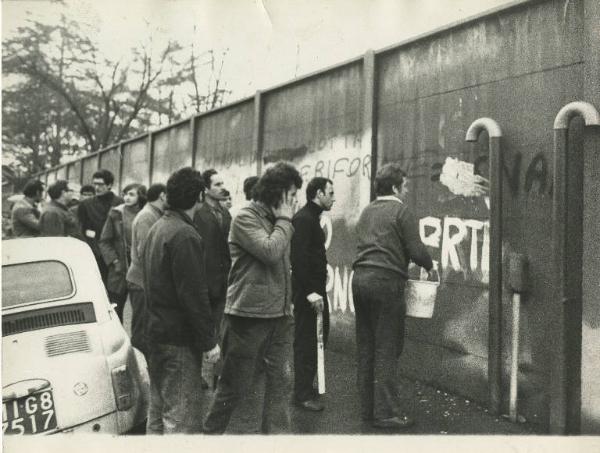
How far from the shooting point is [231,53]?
19.1 ft

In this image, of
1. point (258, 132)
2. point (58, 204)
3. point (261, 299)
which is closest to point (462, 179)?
point (261, 299)

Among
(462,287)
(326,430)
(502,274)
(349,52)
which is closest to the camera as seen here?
(326,430)

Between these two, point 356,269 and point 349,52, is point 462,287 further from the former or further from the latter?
point 349,52

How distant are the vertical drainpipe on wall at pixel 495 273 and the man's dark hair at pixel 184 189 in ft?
7.32

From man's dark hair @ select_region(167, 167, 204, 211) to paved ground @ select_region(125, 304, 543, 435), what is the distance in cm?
117

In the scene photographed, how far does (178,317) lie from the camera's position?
11.4 ft

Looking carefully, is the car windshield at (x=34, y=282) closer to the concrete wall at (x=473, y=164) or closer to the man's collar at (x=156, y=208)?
the man's collar at (x=156, y=208)

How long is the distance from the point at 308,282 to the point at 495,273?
1.38 metres

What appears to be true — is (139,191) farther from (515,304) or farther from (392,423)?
(515,304)

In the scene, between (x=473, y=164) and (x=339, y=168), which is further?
(x=339, y=168)

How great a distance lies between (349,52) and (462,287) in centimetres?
276

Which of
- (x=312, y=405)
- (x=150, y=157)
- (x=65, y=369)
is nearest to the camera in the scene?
(x=65, y=369)

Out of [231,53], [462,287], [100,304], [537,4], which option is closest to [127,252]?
[231,53]

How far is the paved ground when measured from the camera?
3.75 m
